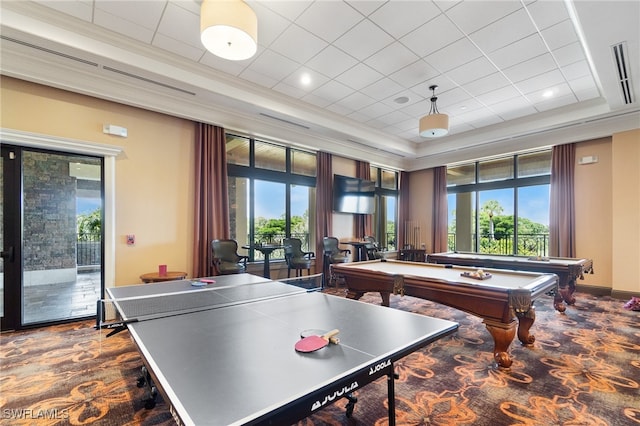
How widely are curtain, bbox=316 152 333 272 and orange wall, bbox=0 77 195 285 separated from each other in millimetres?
2792

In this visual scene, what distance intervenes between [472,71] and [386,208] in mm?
4893

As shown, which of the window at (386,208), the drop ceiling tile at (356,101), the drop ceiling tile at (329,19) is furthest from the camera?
the window at (386,208)

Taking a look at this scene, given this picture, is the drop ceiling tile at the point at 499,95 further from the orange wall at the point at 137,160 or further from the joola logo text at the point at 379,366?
the joola logo text at the point at 379,366

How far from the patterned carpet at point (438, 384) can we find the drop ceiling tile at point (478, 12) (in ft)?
12.0

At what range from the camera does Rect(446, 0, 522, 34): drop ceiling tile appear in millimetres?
3152

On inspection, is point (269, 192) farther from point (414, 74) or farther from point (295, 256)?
point (414, 74)

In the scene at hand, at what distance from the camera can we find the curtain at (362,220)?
779cm

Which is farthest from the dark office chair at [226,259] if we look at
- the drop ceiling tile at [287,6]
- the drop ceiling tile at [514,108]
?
the drop ceiling tile at [514,108]

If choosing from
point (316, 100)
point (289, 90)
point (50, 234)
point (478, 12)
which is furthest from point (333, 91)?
point (50, 234)

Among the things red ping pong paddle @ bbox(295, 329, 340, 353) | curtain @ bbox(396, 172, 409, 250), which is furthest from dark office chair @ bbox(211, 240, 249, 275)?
curtain @ bbox(396, 172, 409, 250)

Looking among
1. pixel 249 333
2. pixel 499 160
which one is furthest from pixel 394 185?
pixel 249 333

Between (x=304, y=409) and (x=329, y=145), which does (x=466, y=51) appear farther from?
(x=304, y=409)

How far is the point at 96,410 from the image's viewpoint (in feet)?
6.89

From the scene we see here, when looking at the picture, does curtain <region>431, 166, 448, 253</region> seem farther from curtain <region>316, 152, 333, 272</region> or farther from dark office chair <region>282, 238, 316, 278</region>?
dark office chair <region>282, 238, 316, 278</region>
